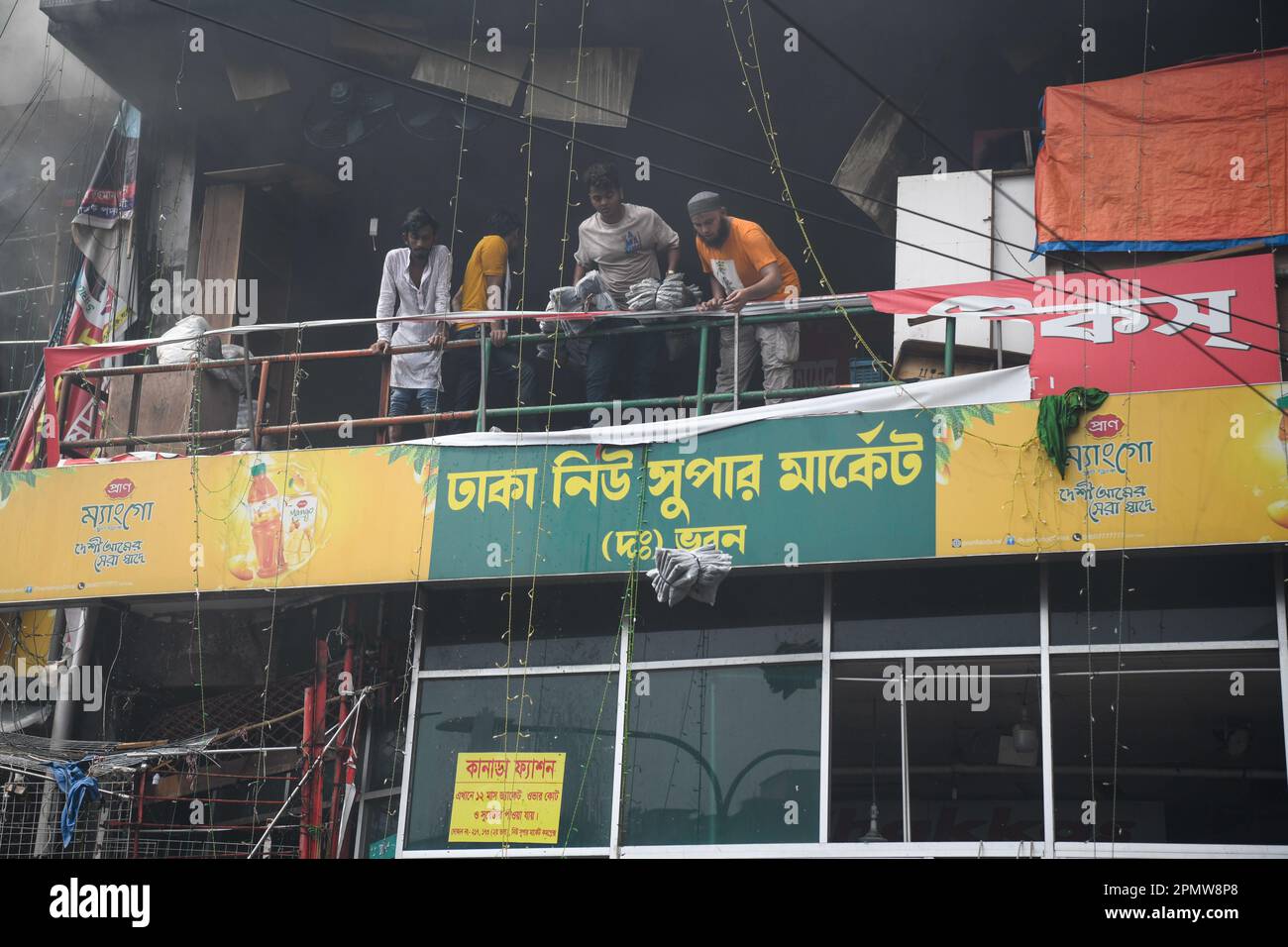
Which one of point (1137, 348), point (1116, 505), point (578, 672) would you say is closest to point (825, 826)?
point (578, 672)

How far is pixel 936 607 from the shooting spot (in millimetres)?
11062

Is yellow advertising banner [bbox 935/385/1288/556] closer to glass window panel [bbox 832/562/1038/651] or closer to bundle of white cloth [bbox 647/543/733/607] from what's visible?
glass window panel [bbox 832/562/1038/651]

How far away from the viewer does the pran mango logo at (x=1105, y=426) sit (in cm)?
1058

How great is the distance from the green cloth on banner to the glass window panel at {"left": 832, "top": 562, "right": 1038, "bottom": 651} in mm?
833

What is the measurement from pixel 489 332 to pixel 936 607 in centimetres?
442

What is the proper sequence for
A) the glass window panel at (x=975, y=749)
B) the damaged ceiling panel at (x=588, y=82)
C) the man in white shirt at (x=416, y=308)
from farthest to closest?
the damaged ceiling panel at (x=588, y=82), the man in white shirt at (x=416, y=308), the glass window panel at (x=975, y=749)

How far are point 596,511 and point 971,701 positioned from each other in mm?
3061

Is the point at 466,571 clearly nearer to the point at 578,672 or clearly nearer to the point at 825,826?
the point at 578,672

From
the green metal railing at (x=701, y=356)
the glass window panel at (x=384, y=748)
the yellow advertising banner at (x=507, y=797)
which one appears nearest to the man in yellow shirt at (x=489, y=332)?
the green metal railing at (x=701, y=356)

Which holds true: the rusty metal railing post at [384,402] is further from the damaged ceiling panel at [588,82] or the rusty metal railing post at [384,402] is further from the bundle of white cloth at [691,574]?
the damaged ceiling panel at [588,82]

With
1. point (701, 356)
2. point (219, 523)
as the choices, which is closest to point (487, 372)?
point (701, 356)

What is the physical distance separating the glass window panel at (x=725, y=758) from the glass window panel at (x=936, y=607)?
1.66 feet

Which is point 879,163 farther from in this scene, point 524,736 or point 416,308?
point 524,736

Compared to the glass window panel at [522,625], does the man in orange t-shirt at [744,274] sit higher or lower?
higher
